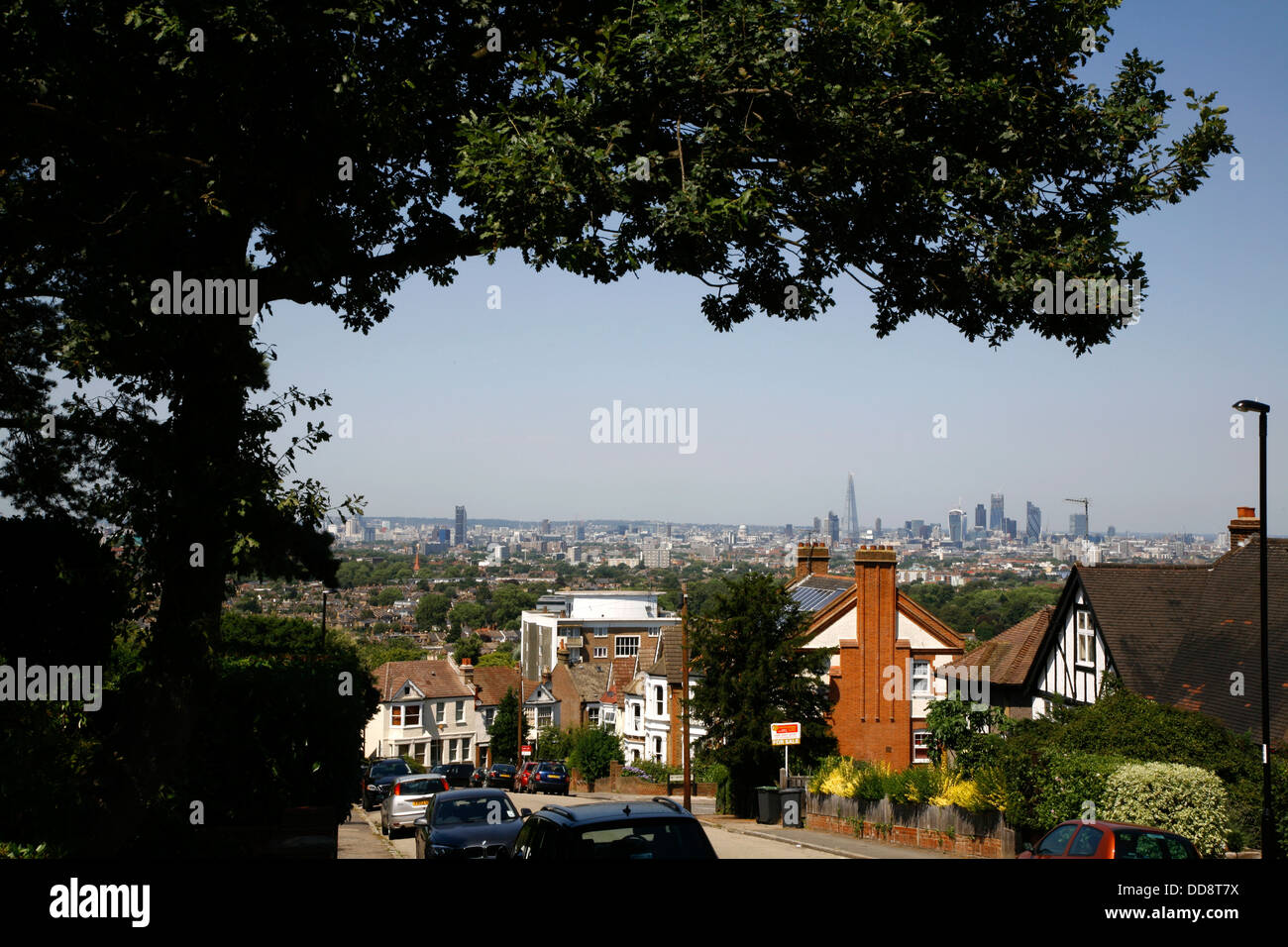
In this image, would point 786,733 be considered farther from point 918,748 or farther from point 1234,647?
point 918,748

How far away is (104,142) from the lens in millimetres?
11375

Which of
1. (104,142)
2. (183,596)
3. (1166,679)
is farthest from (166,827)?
(1166,679)

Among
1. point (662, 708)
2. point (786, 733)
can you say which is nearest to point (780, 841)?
point (786, 733)

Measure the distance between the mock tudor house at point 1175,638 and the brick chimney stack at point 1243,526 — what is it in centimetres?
3

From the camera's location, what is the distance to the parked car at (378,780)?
3916 cm

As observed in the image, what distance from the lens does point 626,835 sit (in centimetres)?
958

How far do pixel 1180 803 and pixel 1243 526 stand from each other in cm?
1632

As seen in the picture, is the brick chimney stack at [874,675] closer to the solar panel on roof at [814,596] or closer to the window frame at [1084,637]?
the solar panel on roof at [814,596]

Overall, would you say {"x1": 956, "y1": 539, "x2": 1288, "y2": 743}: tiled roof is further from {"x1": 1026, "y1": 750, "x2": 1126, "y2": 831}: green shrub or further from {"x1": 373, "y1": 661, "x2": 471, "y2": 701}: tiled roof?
{"x1": 373, "y1": 661, "x2": 471, "y2": 701}: tiled roof

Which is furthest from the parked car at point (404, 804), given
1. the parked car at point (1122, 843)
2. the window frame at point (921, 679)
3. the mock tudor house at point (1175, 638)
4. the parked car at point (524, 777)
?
the window frame at point (921, 679)

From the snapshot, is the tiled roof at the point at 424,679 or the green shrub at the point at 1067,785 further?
the tiled roof at the point at 424,679

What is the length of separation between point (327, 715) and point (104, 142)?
9.51 m

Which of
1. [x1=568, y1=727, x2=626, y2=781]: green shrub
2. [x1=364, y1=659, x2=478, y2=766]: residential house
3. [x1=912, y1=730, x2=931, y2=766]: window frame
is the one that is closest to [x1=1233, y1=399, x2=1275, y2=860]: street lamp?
[x1=912, y1=730, x2=931, y2=766]: window frame
